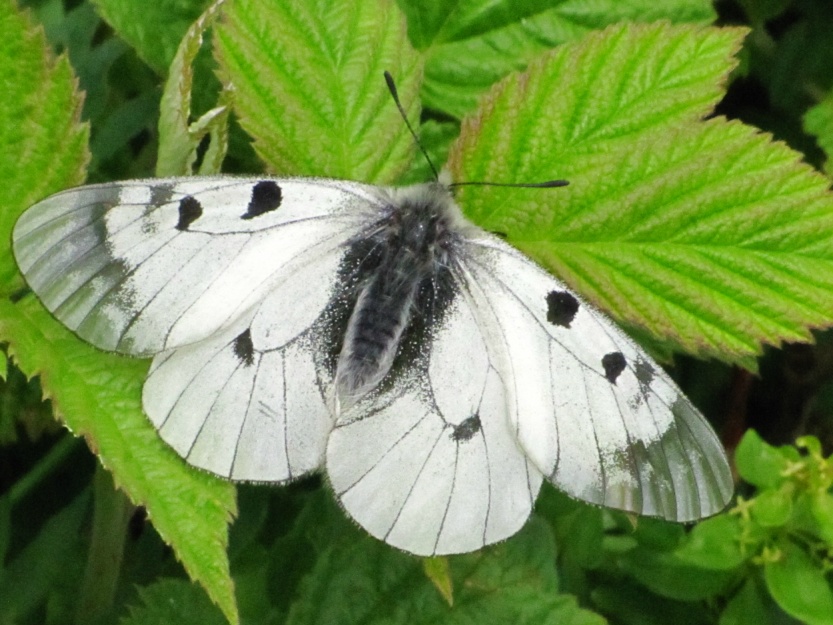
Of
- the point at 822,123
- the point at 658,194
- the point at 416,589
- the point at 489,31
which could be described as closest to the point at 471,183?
the point at 658,194

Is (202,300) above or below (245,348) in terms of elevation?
above

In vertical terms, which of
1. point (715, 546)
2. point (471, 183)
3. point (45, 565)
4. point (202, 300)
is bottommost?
point (715, 546)

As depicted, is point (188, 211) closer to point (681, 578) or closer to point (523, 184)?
point (523, 184)

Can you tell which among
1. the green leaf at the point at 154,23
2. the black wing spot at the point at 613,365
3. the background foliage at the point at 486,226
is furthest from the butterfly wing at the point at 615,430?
the green leaf at the point at 154,23

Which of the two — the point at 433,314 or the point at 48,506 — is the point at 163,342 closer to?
the point at 433,314

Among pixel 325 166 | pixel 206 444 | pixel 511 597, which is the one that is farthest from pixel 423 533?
pixel 325 166

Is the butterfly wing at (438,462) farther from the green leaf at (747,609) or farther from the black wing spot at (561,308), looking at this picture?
the green leaf at (747,609)

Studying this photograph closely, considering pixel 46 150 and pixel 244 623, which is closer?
pixel 46 150
